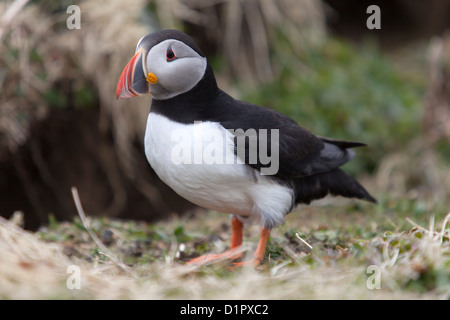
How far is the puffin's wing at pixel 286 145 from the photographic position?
2959 millimetres

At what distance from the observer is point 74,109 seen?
18.5 feet

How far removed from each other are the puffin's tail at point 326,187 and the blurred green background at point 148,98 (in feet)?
5.33

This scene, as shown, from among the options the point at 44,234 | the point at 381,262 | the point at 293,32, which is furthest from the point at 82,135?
the point at 381,262

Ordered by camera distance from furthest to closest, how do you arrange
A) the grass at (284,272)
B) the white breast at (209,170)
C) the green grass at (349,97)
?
the green grass at (349,97) < the white breast at (209,170) < the grass at (284,272)

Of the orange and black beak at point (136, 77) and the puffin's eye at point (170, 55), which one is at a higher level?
the puffin's eye at point (170, 55)

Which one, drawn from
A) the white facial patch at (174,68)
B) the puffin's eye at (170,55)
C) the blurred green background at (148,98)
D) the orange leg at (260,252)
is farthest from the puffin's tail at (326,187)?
the blurred green background at (148,98)

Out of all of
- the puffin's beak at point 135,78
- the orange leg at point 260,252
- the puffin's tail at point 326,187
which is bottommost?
the orange leg at point 260,252

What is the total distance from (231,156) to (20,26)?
2786mm

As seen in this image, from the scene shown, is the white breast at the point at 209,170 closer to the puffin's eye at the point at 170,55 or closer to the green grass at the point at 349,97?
the puffin's eye at the point at 170,55

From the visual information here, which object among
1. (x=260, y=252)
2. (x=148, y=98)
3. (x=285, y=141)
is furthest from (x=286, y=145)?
(x=148, y=98)

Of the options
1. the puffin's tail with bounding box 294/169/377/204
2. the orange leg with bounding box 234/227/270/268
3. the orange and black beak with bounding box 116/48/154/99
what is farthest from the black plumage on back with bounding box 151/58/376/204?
the orange leg with bounding box 234/227/270/268

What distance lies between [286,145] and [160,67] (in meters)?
0.80

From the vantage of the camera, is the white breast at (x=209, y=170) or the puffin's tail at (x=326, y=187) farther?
the puffin's tail at (x=326, y=187)
